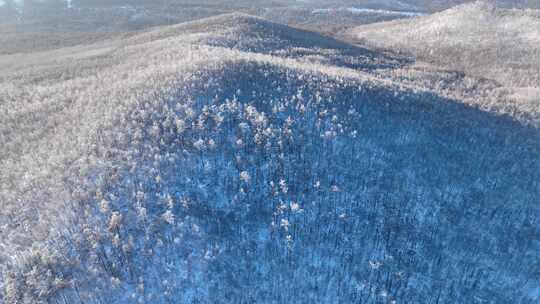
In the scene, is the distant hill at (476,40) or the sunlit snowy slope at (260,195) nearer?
the sunlit snowy slope at (260,195)

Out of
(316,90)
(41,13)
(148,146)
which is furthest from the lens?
(41,13)

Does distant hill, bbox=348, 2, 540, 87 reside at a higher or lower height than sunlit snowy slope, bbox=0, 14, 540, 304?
higher

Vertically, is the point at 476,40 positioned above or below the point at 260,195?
above

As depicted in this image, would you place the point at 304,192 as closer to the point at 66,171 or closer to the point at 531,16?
the point at 66,171

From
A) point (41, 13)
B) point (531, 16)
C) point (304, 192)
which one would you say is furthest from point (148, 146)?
point (41, 13)

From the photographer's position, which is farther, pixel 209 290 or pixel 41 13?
pixel 41 13

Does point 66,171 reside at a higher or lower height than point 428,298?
higher

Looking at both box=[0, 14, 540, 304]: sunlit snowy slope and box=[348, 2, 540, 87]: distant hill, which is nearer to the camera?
box=[0, 14, 540, 304]: sunlit snowy slope

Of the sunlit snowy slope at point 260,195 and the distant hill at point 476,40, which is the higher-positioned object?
the distant hill at point 476,40
